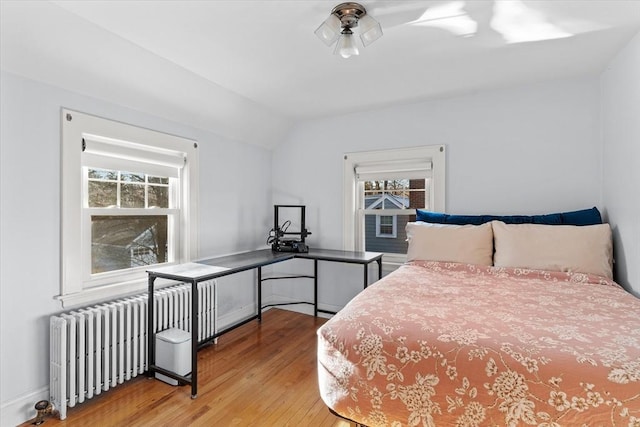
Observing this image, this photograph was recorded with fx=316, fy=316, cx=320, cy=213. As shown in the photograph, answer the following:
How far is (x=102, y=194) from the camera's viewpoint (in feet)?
7.79

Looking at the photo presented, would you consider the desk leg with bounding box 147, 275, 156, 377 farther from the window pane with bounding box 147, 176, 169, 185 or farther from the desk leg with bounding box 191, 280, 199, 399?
the window pane with bounding box 147, 176, 169, 185

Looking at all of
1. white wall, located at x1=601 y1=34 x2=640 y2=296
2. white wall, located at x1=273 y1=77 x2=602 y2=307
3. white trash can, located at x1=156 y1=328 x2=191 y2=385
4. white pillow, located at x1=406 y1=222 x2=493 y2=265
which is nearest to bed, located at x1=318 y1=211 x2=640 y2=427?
white wall, located at x1=601 y1=34 x2=640 y2=296

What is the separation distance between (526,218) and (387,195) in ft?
4.44

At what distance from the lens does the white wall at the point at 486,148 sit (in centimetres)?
261

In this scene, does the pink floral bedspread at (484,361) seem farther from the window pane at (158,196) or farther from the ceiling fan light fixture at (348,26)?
the window pane at (158,196)

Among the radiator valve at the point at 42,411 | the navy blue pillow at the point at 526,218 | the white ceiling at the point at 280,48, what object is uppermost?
the white ceiling at the point at 280,48

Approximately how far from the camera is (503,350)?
1.13 meters

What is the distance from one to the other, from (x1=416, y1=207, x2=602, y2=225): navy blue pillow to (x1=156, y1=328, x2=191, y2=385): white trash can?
7.26 feet

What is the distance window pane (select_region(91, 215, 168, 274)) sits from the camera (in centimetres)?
234

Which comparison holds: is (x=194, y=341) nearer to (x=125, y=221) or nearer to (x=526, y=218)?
(x=125, y=221)

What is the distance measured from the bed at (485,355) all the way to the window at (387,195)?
1.48 metres

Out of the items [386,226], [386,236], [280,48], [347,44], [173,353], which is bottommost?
[173,353]

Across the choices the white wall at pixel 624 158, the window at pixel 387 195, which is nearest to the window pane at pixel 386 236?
the window at pixel 387 195

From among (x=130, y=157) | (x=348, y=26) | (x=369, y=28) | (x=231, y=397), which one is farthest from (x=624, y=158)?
(x=130, y=157)
